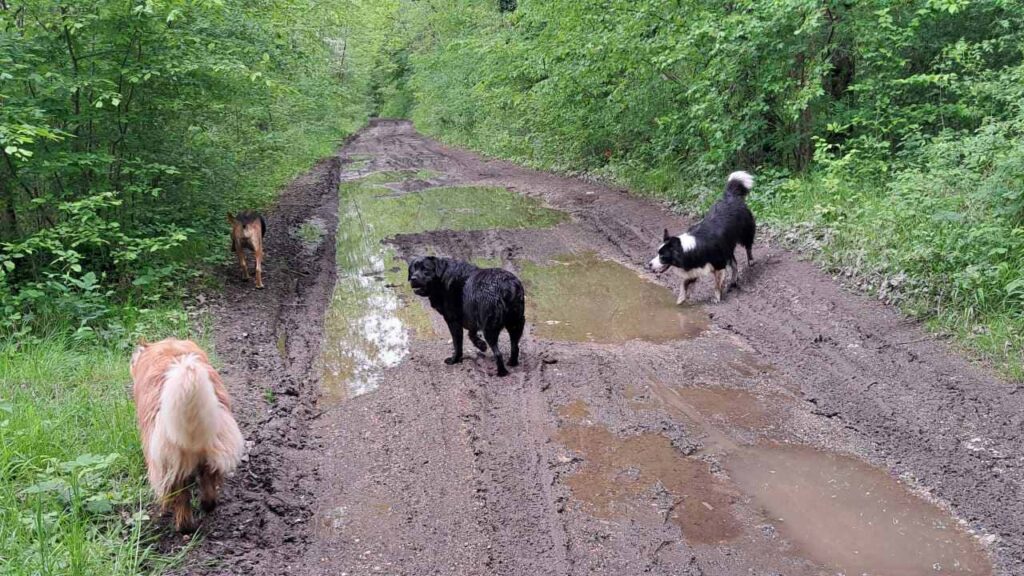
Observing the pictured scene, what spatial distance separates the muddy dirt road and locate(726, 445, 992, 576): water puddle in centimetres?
1

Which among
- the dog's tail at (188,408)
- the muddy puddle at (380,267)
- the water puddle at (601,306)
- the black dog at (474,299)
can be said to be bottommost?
the muddy puddle at (380,267)

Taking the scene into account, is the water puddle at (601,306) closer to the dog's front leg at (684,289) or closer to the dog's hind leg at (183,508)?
the dog's front leg at (684,289)

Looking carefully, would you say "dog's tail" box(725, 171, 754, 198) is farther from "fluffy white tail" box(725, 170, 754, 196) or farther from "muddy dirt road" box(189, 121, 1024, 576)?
"muddy dirt road" box(189, 121, 1024, 576)

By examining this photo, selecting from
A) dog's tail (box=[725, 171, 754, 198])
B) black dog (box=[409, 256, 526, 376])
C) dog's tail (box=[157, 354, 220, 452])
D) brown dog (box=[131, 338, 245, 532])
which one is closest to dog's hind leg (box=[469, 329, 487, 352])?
black dog (box=[409, 256, 526, 376])

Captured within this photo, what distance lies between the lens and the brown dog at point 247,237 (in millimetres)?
8602

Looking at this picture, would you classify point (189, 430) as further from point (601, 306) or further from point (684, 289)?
point (684, 289)

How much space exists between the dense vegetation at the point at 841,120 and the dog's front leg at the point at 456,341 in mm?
4484

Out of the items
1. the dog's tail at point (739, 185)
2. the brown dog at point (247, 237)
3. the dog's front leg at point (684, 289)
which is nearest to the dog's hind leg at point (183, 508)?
the brown dog at point (247, 237)

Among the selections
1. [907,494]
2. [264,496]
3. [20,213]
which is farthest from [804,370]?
[20,213]

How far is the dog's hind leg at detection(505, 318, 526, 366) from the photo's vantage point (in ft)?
19.5

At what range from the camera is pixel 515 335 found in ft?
19.9

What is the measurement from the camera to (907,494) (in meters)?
4.08

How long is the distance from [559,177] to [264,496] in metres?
15.0

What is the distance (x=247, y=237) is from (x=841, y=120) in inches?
351
